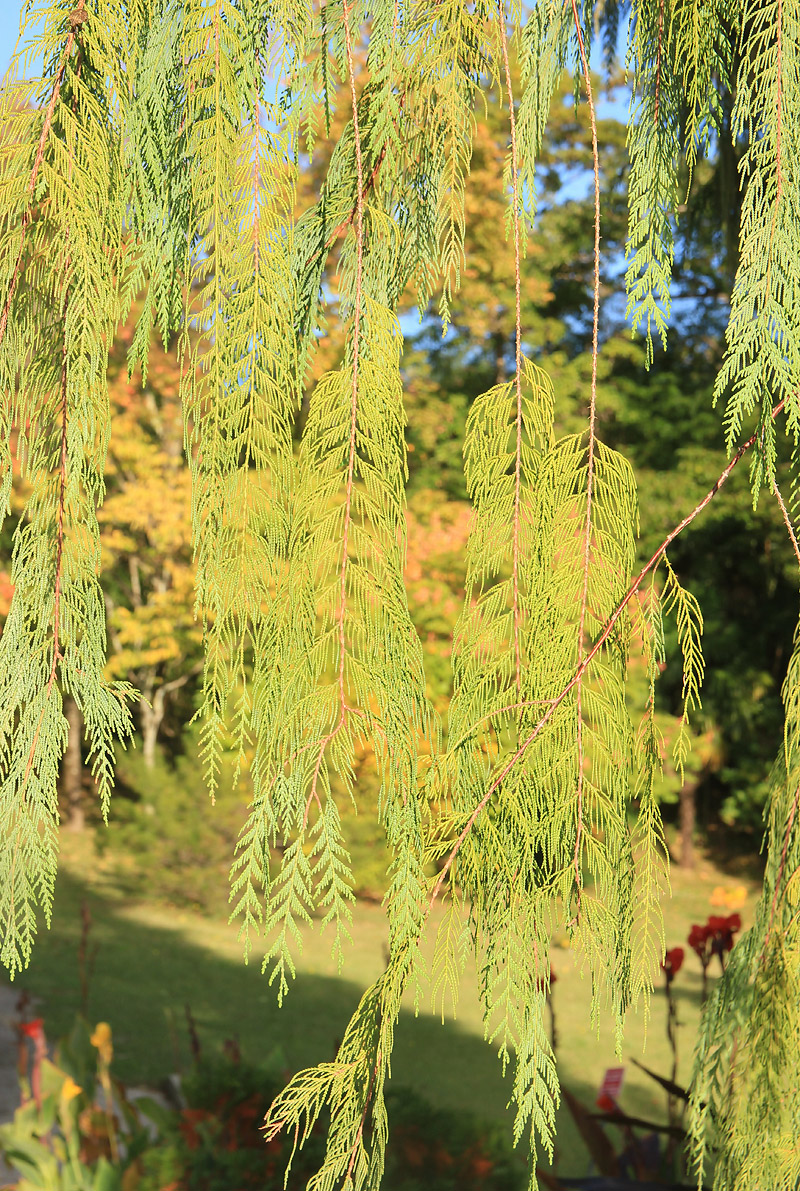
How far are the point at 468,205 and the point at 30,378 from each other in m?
10.7

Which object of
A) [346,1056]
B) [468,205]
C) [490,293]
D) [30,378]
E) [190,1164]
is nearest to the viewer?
[346,1056]

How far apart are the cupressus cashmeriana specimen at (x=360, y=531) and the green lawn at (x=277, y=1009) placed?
14.3 ft

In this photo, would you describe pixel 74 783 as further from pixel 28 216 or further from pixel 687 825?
pixel 28 216

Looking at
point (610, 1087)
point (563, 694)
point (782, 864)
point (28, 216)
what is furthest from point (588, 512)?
point (610, 1087)

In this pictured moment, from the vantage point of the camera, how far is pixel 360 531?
1.25 meters

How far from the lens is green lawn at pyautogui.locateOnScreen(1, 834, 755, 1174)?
21.2 ft

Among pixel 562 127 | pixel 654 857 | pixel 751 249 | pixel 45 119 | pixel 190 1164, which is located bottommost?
pixel 190 1164

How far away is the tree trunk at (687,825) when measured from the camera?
13.2 metres

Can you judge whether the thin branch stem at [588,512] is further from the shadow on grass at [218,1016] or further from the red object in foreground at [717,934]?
the shadow on grass at [218,1016]

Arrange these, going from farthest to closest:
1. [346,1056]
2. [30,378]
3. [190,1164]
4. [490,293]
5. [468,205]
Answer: [490,293] → [468,205] → [190,1164] → [30,378] → [346,1056]

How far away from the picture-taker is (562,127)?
14266 mm

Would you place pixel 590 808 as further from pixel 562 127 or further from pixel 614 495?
pixel 562 127

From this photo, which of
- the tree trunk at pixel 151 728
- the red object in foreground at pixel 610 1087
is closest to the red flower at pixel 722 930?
the red object in foreground at pixel 610 1087

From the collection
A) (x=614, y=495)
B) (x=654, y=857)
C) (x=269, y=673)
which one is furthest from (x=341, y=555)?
(x=654, y=857)
